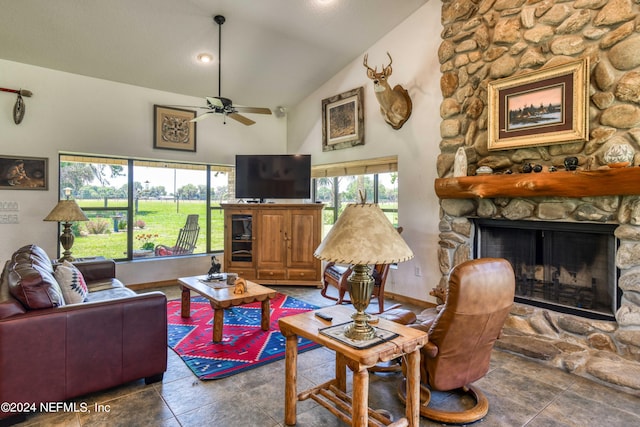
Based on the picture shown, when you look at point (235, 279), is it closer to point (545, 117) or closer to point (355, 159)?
point (355, 159)

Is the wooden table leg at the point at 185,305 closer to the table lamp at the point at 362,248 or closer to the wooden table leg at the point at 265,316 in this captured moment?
the wooden table leg at the point at 265,316

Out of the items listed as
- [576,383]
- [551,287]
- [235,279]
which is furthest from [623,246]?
[235,279]

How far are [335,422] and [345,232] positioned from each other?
4.14 feet

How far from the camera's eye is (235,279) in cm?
399

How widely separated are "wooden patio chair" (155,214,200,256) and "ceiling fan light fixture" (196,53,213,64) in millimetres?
2517

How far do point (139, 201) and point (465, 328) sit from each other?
516cm

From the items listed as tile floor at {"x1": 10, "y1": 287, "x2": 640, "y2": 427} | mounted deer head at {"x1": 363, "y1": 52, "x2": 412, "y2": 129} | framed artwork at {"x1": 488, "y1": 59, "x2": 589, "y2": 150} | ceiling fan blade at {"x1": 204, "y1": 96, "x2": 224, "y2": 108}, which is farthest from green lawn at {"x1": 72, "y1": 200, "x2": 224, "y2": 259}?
framed artwork at {"x1": 488, "y1": 59, "x2": 589, "y2": 150}

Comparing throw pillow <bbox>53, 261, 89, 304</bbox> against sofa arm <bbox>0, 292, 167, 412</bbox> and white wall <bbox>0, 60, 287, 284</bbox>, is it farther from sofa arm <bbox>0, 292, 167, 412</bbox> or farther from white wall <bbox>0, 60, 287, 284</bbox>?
white wall <bbox>0, 60, 287, 284</bbox>

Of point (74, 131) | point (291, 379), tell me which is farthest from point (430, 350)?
point (74, 131)

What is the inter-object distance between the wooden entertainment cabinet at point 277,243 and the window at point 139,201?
639 millimetres

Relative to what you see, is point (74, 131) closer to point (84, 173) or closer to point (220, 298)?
point (84, 173)

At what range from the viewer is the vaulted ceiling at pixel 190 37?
3.95 m

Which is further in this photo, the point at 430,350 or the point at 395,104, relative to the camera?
the point at 395,104

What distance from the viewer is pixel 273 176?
6.04 meters
